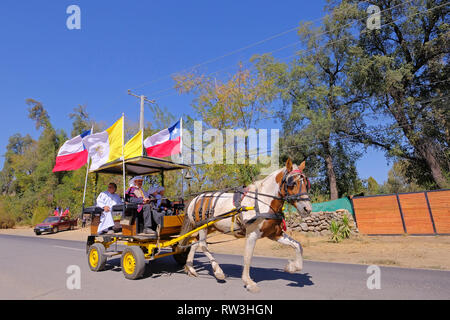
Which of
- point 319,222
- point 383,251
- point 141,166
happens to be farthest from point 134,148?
point 319,222

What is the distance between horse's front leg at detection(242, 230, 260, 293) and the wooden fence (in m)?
12.5

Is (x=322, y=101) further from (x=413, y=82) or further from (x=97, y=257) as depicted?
(x=97, y=257)

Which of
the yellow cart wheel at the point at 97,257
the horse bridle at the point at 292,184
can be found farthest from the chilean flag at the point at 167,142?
the horse bridle at the point at 292,184

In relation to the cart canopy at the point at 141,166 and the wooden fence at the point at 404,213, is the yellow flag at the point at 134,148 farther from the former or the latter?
the wooden fence at the point at 404,213

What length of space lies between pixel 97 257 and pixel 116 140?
10.1 ft

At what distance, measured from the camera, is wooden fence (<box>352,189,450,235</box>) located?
13977mm

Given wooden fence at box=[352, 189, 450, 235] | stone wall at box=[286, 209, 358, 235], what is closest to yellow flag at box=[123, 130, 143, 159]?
stone wall at box=[286, 209, 358, 235]

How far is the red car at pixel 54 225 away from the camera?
2688 cm

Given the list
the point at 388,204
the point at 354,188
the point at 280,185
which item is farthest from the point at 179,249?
the point at 354,188

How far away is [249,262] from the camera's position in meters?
5.52

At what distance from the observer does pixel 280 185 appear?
591 centimetres

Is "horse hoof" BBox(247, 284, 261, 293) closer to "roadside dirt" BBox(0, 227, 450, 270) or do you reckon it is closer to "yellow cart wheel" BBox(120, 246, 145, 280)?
"roadside dirt" BBox(0, 227, 450, 270)
